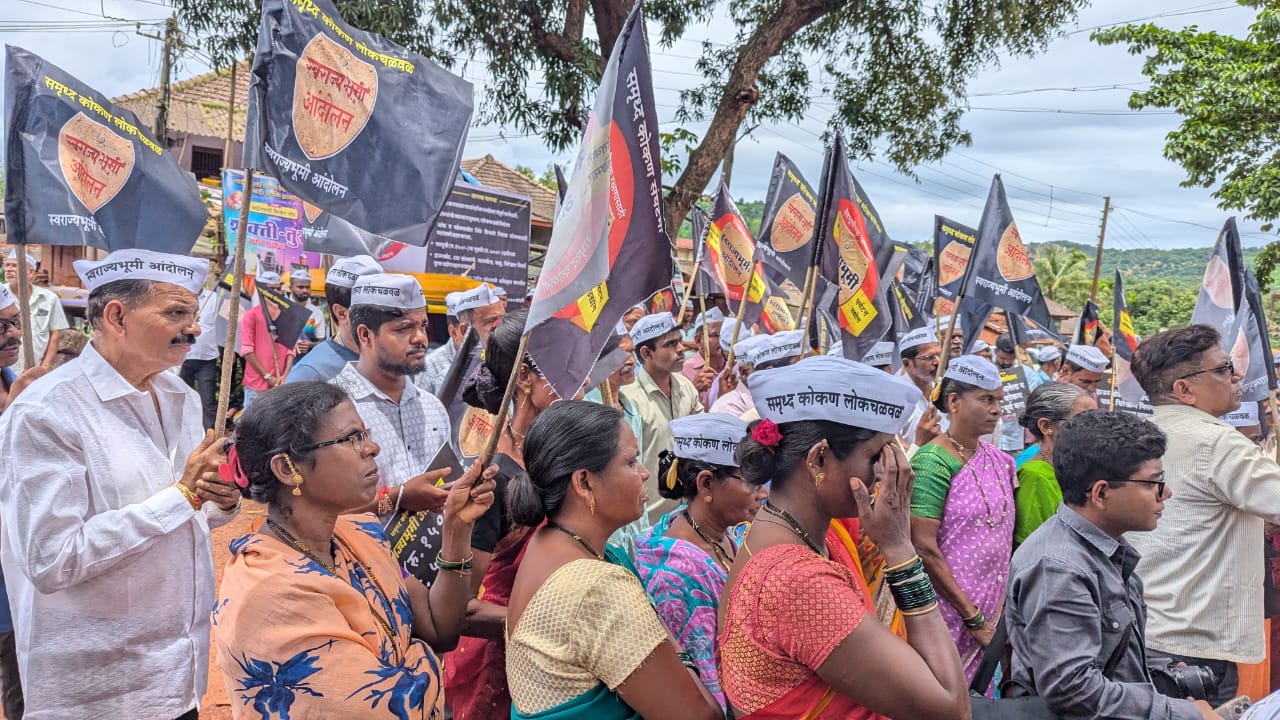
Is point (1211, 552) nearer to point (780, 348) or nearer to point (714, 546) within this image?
point (714, 546)

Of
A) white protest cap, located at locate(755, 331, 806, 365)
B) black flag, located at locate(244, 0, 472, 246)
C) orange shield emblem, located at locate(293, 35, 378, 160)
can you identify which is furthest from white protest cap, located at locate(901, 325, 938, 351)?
orange shield emblem, located at locate(293, 35, 378, 160)

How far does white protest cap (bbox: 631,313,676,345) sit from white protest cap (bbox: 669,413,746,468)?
2.68 meters

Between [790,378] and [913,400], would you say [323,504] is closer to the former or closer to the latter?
[790,378]

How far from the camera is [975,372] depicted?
15.1 feet

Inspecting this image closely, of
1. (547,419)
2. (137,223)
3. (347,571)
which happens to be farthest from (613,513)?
(137,223)

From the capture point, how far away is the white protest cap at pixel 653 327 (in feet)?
20.8

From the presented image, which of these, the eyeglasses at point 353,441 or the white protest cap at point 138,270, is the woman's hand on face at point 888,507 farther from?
the white protest cap at point 138,270

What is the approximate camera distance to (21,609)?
9.75 feet

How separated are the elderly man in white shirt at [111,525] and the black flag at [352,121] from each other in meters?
0.64

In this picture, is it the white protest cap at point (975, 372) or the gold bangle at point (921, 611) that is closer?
the gold bangle at point (921, 611)

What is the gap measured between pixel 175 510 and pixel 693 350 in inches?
267

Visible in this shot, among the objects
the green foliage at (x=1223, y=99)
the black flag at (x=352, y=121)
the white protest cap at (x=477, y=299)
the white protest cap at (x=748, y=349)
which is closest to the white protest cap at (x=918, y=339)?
the white protest cap at (x=748, y=349)

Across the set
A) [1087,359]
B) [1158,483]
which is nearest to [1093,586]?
[1158,483]

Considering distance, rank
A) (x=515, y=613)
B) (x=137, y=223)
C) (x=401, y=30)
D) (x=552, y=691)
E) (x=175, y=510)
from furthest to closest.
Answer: (x=401, y=30) → (x=137, y=223) → (x=175, y=510) → (x=515, y=613) → (x=552, y=691)
